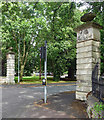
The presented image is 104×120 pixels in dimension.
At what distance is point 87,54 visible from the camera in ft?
26.3

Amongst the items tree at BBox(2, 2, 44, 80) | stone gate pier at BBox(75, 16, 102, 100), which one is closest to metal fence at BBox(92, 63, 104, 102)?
stone gate pier at BBox(75, 16, 102, 100)

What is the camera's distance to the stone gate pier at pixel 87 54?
7.83 metres

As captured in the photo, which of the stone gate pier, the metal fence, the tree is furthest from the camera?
the tree

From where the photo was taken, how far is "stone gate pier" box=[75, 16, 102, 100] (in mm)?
7828

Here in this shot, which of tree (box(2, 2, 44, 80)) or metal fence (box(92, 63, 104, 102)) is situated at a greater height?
tree (box(2, 2, 44, 80))

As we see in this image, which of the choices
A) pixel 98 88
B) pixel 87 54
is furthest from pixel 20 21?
pixel 98 88

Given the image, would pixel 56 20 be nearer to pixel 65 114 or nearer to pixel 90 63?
pixel 90 63

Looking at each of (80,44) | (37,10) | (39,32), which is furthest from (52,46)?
(80,44)

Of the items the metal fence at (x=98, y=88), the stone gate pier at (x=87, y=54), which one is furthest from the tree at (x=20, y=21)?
the metal fence at (x=98, y=88)

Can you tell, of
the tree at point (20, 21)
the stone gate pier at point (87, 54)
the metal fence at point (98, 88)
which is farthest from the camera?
the tree at point (20, 21)

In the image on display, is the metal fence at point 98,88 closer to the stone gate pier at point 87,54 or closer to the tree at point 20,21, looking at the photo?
the stone gate pier at point 87,54

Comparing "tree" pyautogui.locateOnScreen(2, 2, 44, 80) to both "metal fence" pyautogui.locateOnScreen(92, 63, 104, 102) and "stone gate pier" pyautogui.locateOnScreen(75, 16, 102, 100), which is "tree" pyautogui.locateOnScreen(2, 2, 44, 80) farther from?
"metal fence" pyautogui.locateOnScreen(92, 63, 104, 102)

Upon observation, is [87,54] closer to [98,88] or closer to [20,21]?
[98,88]

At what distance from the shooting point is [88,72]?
7891 mm
